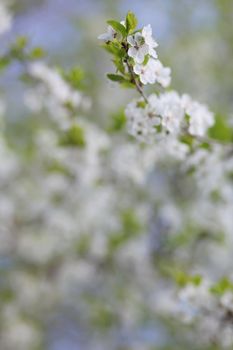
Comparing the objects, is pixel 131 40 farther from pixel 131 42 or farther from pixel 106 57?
pixel 106 57

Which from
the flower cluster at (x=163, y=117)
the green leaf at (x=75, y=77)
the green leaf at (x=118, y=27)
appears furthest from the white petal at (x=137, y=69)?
the green leaf at (x=75, y=77)

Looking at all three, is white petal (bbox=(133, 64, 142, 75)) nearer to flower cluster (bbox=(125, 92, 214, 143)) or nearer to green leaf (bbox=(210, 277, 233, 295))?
flower cluster (bbox=(125, 92, 214, 143))

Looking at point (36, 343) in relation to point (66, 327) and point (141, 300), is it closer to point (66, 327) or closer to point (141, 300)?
point (66, 327)

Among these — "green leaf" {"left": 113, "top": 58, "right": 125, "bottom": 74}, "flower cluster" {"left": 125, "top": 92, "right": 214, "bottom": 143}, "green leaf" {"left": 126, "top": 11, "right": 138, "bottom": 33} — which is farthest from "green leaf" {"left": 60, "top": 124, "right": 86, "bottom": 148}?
"green leaf" {"left": 126, "top": 11, "right": 138, "bottom": 33}

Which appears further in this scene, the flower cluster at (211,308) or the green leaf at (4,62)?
the green leaf at (4,62)

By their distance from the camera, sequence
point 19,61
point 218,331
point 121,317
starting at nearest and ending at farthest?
point 218,331, point 19,61, point 121,317

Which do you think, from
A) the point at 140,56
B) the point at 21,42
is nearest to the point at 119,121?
the point at 21,42

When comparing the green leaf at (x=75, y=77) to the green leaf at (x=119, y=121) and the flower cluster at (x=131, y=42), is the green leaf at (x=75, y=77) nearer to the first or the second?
the green leaf at (x=119, y=121)

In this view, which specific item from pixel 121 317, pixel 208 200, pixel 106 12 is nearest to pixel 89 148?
pixel 208 200
